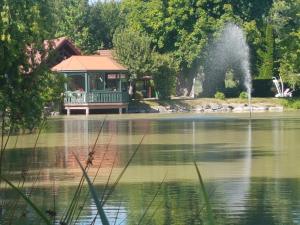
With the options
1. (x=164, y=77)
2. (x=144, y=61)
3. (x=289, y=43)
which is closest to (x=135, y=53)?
(x=144, y=61)

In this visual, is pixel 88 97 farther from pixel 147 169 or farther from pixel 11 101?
pixel 11 101

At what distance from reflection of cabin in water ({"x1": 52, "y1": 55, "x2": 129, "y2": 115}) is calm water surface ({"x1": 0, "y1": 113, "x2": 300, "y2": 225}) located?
21.7m

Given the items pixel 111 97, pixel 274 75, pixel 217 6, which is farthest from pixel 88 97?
pixel 274 75

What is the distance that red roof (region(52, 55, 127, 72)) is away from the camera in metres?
58.1

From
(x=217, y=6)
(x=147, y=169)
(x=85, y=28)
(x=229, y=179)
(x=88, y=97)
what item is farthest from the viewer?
(x=85, y=28)

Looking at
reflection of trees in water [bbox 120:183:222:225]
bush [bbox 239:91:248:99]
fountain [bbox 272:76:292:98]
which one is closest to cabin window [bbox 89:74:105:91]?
bush [bbox 239:91:248:99]

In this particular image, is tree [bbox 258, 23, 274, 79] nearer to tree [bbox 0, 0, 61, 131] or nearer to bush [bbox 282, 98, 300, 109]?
bush [bbox 282, 98, 300, 109]

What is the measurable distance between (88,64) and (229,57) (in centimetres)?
1649

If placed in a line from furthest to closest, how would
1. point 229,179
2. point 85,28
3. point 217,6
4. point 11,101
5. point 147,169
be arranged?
point 85,28 → point 217,6 → point 147,169 → point 229,179 → point 11,101

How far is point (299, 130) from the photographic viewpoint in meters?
35.3

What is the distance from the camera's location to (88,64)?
59.3 meters

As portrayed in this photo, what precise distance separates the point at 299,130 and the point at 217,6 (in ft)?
119

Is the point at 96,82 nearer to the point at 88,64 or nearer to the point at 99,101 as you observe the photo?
the point at 88,64

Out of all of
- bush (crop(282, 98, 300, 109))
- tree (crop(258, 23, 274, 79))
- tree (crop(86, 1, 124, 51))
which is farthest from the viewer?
tree (crop(86, 1, 124, 51))
